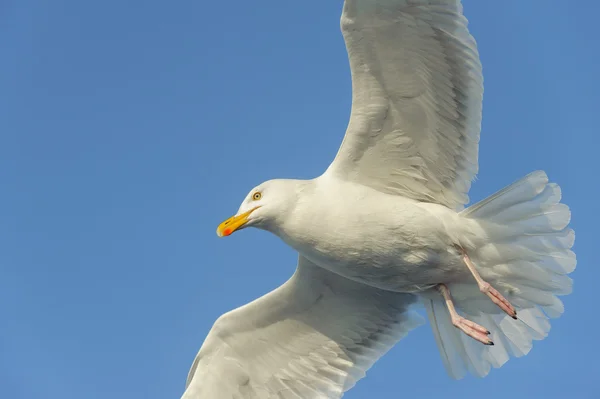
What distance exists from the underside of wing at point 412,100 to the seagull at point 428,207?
0.01m

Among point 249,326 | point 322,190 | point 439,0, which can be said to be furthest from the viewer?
point 249,326

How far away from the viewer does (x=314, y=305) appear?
908 cm

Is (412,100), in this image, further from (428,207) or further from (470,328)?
(470,328)

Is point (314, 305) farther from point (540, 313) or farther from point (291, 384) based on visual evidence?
point (540, 313)

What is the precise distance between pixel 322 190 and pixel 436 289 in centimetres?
151

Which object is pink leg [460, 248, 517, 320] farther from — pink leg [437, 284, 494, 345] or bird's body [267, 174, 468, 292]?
pink leg [437, 284, 494, 345]

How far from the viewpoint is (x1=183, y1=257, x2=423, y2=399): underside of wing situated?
8.89 meters

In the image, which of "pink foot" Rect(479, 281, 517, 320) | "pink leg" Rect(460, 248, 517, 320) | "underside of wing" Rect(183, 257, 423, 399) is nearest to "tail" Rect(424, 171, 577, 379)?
"pink leg" Rect(460, 248, 517, 320)

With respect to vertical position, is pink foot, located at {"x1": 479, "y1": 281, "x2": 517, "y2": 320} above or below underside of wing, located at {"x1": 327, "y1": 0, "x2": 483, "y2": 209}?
below

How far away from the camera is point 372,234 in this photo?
306 inches

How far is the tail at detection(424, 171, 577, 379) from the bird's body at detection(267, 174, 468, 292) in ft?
0.64

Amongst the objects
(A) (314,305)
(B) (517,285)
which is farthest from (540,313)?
(A) (314,305)

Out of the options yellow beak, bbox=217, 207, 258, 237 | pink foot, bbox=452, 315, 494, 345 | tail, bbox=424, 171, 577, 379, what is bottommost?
pink foot, bbox=452, 315, 494, 345

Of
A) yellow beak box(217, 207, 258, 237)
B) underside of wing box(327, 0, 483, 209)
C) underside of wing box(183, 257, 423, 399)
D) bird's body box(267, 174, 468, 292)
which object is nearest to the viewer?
underside of wing box(327, 0, 483, 209)
